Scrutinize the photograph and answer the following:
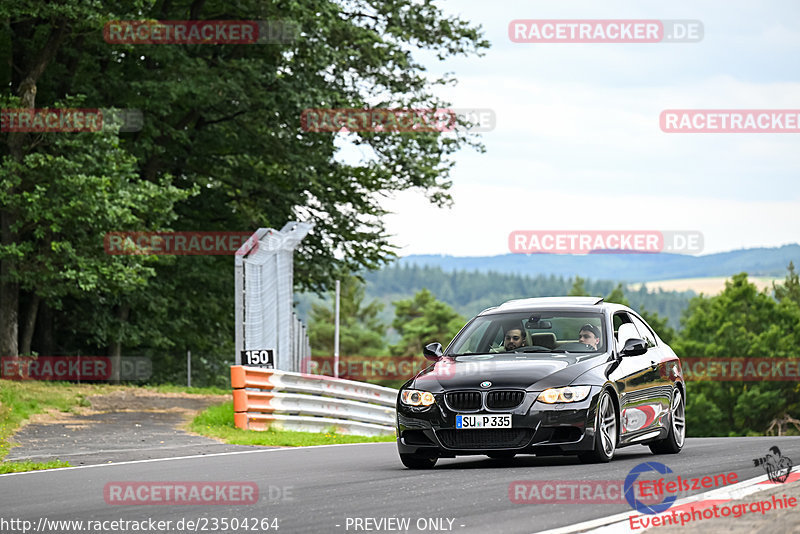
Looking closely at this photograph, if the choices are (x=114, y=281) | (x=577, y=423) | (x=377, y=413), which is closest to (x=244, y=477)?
(x=577, y=423)

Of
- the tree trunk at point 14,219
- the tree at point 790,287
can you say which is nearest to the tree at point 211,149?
the tree trunk at point 14,219

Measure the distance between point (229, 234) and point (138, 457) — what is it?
21314mm

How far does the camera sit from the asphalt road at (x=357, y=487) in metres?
7.38

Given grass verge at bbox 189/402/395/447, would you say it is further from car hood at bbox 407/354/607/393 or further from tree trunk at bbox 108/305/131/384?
tree trunk at bbox 108/305/131/384

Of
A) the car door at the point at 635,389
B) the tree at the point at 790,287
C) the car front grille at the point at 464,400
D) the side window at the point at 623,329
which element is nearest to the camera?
the car front grille at the point at 464,400

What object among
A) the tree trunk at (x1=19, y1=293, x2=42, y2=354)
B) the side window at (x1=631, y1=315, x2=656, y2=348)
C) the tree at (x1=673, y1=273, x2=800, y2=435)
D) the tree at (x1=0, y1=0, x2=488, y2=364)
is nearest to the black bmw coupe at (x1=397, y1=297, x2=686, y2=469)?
the side window at (x1=631, y1=315, x2=656, y2=348)

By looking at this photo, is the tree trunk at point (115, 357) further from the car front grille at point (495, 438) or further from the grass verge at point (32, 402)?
the car front grille at point (495, 438)

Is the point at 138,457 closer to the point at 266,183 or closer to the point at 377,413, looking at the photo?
the point at 377,413

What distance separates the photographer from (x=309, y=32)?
101ft

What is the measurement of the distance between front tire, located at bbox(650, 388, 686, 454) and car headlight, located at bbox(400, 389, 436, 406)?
324 cm

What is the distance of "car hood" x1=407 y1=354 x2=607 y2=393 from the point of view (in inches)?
413

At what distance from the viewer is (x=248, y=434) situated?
57.2 feet

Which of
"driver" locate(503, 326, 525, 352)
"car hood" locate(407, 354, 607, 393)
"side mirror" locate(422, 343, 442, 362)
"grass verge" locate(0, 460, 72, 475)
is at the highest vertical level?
"driver" locate(503, 326, 525, 352)

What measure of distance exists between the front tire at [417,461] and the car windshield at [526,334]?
124 centimetres
